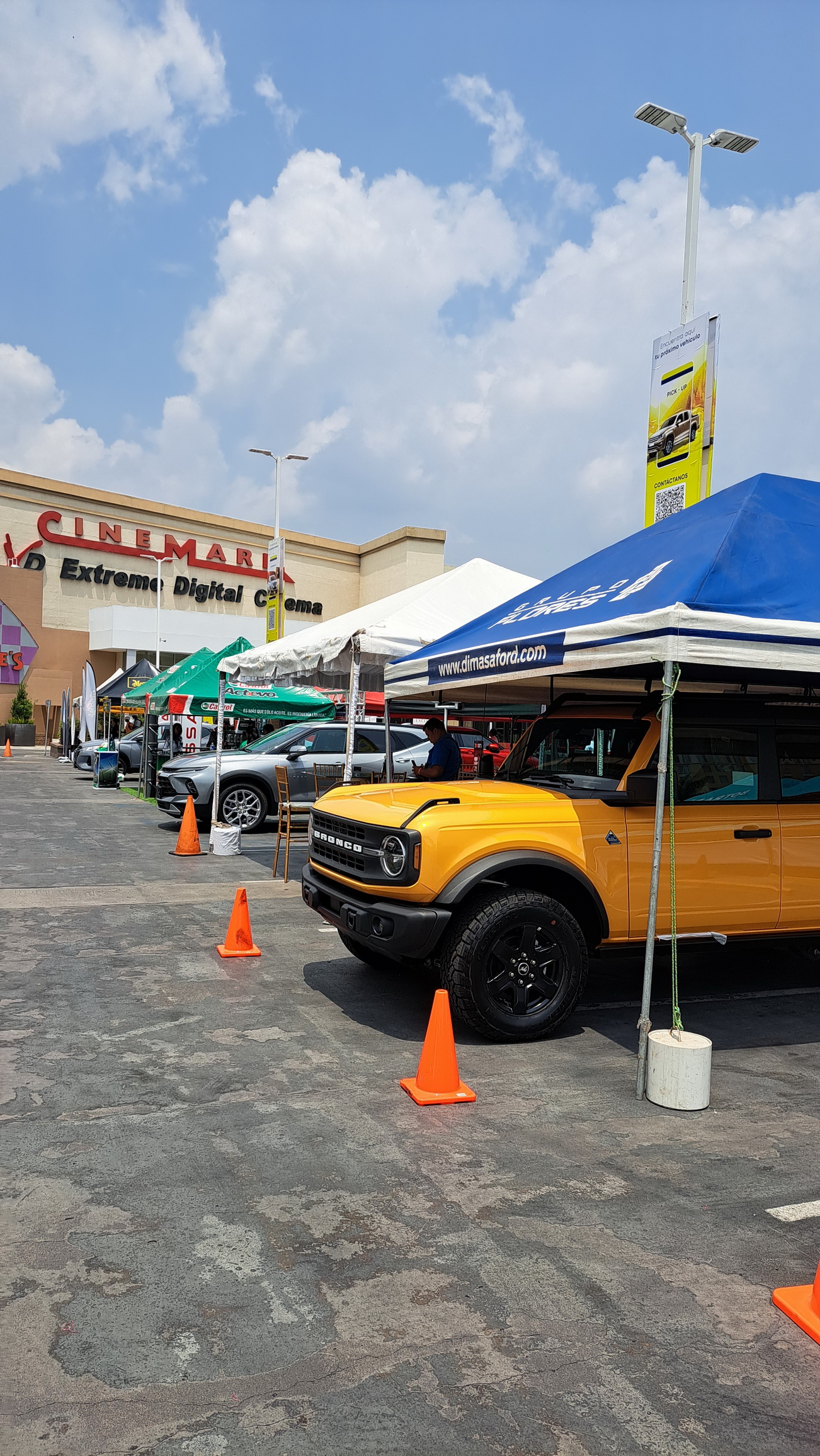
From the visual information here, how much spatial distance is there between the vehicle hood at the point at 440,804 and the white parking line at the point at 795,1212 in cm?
244

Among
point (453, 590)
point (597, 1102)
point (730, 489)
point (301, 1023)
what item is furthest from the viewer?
point (453, 590)

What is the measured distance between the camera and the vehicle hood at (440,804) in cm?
570

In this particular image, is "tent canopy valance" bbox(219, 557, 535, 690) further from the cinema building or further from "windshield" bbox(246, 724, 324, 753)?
the cinema building

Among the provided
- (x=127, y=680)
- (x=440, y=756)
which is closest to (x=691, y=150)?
(x=440, y=756)

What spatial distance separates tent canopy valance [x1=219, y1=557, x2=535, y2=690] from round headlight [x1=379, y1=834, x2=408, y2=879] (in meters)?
4.79

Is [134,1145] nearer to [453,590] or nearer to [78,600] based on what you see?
[453,590]

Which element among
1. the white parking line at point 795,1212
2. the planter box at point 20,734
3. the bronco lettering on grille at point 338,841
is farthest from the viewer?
the planter box at point 20,734

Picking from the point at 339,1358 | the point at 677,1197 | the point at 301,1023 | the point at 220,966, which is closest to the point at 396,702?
the point at 220,966

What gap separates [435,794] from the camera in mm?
6176

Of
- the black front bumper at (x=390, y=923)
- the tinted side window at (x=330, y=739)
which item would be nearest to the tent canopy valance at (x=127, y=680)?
the tinted side window at (x=330, y=739)

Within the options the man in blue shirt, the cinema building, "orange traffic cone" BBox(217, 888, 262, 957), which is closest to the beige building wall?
the cinema building

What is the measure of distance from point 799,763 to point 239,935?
4272 mm

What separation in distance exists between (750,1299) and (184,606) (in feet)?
183

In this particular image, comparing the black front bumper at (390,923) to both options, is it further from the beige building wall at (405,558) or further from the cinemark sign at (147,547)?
the beige building wall at (405,558)
